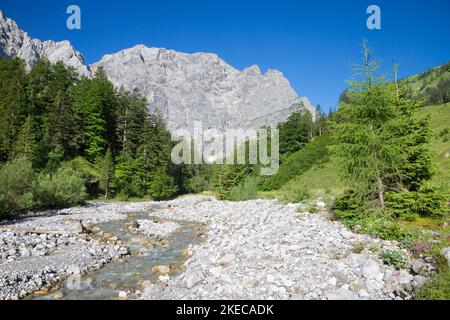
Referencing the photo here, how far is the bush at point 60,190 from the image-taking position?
2795 cm

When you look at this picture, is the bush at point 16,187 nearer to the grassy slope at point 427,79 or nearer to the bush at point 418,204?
the bush at point 418,204

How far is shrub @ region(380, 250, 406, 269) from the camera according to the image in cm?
782

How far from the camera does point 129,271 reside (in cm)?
1088

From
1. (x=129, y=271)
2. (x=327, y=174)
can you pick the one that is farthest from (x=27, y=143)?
(x=327, y=174)

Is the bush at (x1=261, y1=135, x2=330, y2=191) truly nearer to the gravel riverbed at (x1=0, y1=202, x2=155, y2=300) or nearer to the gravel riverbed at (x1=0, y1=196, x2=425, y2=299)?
the gravel riverbed at (x1=0, y1=196, x2=425, y2=299)

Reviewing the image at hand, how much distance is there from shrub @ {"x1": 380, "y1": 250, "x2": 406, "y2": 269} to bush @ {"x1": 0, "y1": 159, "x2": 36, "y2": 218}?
23039mm

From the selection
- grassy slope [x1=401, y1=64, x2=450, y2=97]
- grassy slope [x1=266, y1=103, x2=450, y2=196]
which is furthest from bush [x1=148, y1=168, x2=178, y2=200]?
grassy slope [x1=401, y1=64, x2=450, y2=97]

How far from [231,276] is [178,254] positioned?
232 inches

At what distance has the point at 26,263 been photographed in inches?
427

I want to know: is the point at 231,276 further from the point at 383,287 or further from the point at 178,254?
the point at 178,254

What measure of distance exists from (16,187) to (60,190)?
6.85 metres

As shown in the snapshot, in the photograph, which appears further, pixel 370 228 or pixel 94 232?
pixel 94 232

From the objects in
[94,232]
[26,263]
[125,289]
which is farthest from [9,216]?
[125,289]

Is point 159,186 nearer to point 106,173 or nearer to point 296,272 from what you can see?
point 106,173
